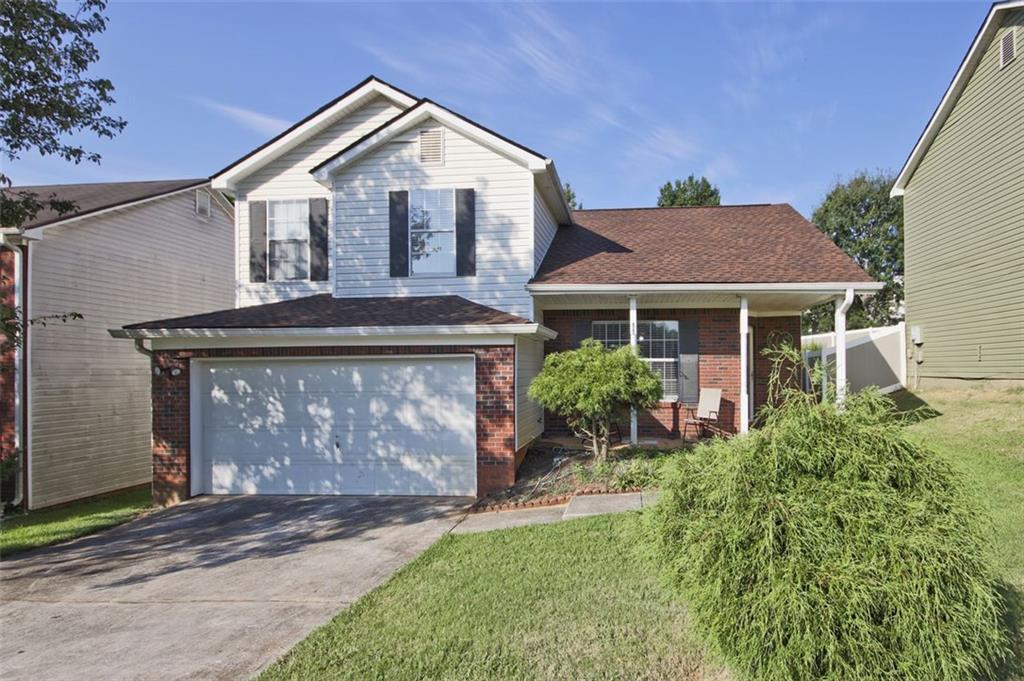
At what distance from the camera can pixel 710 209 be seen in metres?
15.7

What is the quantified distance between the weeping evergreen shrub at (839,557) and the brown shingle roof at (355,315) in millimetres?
6383

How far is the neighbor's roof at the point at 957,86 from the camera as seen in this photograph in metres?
13.3

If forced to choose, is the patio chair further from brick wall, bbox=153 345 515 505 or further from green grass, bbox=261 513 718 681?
green grass, bbox=261 513 718 681

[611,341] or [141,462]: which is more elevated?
[611,341]

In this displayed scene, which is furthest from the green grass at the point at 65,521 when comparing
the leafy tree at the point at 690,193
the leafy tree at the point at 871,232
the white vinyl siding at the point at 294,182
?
the leafy tree at the point at 871,232

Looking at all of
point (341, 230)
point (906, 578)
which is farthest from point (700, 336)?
point (906, 578)

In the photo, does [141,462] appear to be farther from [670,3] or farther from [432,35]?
[670,3]

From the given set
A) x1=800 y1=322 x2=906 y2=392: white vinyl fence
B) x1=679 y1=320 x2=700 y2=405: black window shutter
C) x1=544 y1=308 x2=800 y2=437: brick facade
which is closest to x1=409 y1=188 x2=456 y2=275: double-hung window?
x1=544 y1=308 x2=800 y2=437: brick facade

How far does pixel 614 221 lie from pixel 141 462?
11.9m

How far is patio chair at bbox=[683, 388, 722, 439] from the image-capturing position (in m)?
12.2

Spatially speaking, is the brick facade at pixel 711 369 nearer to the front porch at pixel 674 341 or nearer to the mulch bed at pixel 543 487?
the front porch at pixel 674 341

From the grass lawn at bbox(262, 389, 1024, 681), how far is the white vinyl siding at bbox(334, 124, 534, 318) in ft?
16.8

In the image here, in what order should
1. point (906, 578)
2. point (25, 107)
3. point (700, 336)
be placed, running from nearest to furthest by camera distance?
point (906, 578) → point (25, 107) → point (700, 336)

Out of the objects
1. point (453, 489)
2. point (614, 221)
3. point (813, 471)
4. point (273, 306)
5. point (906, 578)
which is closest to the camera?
point (906, 578)
